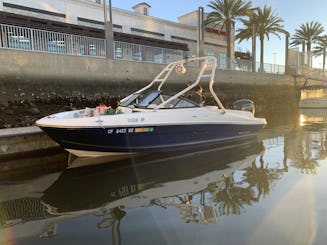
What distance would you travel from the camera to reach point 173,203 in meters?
4.12

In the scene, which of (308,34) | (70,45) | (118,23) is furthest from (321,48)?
(70,45)

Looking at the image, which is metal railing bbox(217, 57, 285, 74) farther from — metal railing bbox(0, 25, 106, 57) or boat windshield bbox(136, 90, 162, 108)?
boat windshield bbox(136, 90, 162, 108)

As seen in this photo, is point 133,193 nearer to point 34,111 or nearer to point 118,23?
point 34,111

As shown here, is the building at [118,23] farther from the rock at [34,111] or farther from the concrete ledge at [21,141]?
the concrete ledge at [21,141]

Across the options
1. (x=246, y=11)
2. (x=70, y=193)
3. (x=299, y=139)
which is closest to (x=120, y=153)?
(x=70, y=193)

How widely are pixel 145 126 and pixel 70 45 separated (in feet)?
23.5

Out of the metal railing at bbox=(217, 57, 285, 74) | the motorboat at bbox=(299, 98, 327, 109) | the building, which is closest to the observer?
the building

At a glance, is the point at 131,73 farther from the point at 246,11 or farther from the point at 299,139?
the point at 246,11

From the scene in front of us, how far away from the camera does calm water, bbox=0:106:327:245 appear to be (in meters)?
3.17

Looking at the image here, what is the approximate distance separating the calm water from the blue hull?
39 cm

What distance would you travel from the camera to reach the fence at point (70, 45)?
964 centimetres

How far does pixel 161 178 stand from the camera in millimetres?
5281

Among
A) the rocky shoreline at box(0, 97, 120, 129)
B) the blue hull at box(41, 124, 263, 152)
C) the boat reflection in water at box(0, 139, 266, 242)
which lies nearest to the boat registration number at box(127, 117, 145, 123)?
the blue hull at box(41, 124, 263, 152)

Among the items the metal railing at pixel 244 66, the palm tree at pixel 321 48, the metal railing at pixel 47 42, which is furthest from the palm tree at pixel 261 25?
the metal railing at pixel 47 42
